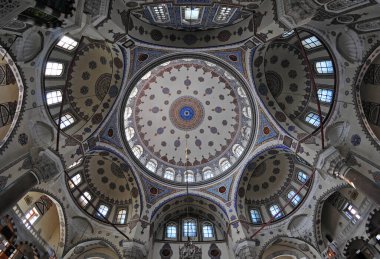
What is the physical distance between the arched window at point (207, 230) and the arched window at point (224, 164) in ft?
16.5

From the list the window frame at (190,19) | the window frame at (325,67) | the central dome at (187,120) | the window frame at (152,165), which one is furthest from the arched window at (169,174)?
the window frame at (325,67)

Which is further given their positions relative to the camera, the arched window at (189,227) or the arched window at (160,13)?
the arched window at (189,227)

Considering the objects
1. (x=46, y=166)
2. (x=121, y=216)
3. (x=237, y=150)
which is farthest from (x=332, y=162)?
(x=46, y=166)

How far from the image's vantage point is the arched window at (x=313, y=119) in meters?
19.7

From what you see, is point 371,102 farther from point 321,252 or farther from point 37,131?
point 37,131

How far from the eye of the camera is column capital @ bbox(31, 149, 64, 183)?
1481 cm

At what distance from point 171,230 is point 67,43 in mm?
16721

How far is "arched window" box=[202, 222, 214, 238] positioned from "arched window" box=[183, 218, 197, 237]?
0.78 metres

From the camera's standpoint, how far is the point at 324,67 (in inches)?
737

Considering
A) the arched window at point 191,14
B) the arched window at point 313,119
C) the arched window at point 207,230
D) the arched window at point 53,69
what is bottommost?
the arched window at point 207,230

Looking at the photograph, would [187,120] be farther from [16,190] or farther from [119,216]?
[16,190]

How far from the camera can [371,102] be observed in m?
17.3

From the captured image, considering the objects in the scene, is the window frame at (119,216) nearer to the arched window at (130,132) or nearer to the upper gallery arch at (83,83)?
the arched window at (130,132)

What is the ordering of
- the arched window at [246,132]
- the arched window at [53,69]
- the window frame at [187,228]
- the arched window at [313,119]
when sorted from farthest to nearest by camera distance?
the arched window at [246,132] → the window frame at [187,228] → the arched window at [313,119] → the arched window at [53,69]
